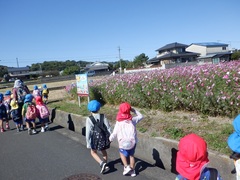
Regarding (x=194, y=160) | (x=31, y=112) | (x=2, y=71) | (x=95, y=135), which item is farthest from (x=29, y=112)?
(x=2, y=71)

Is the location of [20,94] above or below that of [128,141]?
above

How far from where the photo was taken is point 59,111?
8203mm

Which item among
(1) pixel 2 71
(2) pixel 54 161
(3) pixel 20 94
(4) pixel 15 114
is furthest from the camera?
(1) pixel 2 71

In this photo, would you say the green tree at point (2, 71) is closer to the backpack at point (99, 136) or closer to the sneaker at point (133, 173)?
the backpack at point (99, 136)

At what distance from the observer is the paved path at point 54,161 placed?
12.6ft

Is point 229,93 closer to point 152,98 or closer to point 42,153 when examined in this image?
point 152,98

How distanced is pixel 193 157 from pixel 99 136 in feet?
6.91

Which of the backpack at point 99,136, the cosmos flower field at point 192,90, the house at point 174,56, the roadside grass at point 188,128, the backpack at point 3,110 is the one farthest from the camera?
the house at point 174,56

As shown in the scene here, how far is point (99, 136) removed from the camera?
3.84m

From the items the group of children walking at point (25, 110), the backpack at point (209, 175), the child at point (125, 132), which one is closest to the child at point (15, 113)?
the group of children walking at point (25, 110)

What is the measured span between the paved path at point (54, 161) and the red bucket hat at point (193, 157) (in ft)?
5.04

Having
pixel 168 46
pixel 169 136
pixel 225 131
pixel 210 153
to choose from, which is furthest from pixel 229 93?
pixel 168 46

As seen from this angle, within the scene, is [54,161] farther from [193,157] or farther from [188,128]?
[193,157]

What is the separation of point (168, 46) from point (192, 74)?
169 ft
